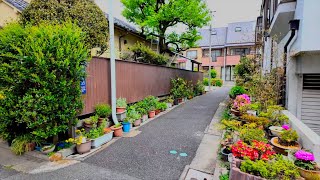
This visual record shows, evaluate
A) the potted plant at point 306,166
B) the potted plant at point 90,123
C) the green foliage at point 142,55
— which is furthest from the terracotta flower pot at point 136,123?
the potted plant at point 306,166

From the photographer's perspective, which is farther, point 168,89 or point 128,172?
point 168,89

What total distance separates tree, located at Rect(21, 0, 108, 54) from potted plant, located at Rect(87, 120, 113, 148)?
8.79 feet

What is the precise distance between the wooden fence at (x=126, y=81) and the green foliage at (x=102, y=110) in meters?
0.15

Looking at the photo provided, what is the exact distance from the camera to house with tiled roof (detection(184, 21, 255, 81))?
28.2m

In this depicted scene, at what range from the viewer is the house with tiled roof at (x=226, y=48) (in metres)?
28.2

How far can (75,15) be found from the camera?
5.66 metres

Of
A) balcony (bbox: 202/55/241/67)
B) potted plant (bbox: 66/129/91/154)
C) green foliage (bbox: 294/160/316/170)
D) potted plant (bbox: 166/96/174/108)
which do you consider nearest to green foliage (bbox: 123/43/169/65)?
potted plant (bbox: 166/96/174/108)

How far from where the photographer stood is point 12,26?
4230 mm

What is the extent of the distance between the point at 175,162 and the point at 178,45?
11793 millimetres

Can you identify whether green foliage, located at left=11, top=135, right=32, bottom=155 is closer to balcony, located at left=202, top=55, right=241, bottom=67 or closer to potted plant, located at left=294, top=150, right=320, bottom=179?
potted plant, located at left=294, top=150, right=320, bottom=179

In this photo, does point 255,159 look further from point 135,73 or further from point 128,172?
point 135,73

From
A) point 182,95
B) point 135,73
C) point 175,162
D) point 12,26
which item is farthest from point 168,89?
point 12,26

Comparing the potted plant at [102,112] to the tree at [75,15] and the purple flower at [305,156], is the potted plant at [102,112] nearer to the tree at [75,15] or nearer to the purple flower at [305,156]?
the tree at [75,15]

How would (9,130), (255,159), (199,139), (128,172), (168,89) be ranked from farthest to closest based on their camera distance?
1. (168,89)
2. (199,139)
3. (9,130)
4. (128,172)
5. (255,159)
